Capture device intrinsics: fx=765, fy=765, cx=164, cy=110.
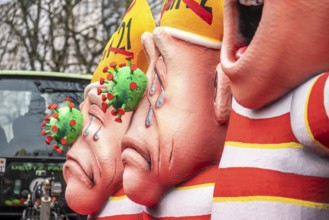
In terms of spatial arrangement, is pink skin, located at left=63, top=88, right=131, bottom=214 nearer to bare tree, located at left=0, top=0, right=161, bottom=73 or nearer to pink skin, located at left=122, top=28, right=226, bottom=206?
pink skin, located at left=122, top=28, right=226, bottom=206

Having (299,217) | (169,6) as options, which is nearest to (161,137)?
(169,6)

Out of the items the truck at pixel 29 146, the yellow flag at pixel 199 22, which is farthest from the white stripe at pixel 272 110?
the truck at pixel 29 146

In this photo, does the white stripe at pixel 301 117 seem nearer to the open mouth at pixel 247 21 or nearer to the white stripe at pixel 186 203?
the open mouth at pixel 247 21

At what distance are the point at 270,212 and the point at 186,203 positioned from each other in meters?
0.52

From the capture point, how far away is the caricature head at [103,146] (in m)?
2.94

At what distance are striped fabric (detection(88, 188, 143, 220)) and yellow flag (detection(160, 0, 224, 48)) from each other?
73 cm

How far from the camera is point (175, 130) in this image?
7.66 feet

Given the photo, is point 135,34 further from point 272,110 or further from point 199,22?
Answer: point 272,110

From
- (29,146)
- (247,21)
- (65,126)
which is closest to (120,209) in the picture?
(65,126)

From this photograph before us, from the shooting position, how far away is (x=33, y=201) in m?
4.27

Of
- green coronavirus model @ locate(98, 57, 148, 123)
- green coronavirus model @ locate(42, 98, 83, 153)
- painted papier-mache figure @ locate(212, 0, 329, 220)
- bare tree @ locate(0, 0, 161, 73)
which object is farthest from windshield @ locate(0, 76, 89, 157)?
bare tree @ locate(0, 0, 161, 73)

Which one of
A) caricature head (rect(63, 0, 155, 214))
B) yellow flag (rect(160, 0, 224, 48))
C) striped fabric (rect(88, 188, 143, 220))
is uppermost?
yellow flag (rect(160, 0, 224, 48))

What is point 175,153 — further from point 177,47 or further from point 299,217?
point 299,217

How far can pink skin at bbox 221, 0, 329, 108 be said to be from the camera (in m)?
1.79
